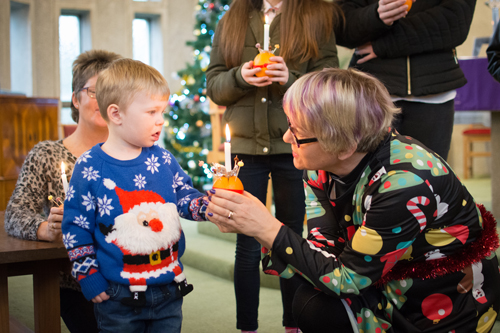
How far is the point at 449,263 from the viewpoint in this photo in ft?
4.84

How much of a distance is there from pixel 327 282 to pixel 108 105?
830 mm

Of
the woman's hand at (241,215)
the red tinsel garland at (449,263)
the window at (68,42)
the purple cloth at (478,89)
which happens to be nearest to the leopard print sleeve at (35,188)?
the woman's hand at (241,215)

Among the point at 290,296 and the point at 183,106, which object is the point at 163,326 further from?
the point at 183,106

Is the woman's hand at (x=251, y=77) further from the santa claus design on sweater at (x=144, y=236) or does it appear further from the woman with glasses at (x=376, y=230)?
the santa claus design on sweater at (x=144, y=236)

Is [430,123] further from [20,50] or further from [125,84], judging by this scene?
[20,50]

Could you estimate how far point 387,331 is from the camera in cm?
153

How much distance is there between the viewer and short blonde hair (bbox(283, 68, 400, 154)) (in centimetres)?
144

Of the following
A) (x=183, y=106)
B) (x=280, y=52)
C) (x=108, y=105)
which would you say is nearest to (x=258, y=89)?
(x=280, y=52)

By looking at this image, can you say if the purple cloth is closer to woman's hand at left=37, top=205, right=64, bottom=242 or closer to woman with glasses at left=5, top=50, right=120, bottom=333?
woman with glasses at left=5, top=50, right=120, bottom=333

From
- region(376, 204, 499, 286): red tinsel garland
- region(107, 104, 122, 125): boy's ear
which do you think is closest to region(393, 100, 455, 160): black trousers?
region(376, 204, 499, 286): red tinsel garland

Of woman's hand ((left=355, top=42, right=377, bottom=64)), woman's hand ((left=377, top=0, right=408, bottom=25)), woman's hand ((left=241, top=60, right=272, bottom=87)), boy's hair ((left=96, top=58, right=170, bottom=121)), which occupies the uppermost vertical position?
woman's hand ((left=377, top=0, right=408, bottom=25))

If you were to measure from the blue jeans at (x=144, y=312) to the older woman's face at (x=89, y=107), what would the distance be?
677 mm

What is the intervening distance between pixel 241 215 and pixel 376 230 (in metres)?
0.37

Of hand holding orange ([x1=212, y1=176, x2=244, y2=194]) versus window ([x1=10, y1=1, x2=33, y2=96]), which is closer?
hand holding orange ([x1=212, y1=176, x2=244, y2=194])
